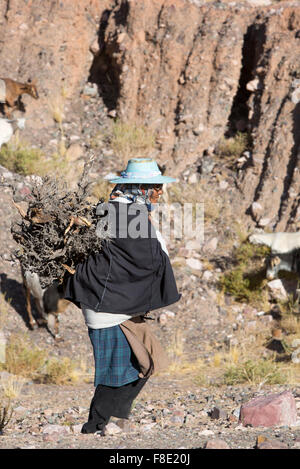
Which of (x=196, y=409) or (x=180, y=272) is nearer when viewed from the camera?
(x=196, y=409)

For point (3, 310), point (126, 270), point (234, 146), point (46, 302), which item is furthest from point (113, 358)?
point (234, 146)

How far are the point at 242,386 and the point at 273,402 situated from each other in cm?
150

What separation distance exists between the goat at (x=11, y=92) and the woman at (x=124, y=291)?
6280 millimetres

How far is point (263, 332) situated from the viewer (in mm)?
7082

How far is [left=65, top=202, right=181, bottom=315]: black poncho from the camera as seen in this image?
3604 millimetres

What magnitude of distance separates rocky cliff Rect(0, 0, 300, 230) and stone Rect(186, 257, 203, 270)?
40.3 inches

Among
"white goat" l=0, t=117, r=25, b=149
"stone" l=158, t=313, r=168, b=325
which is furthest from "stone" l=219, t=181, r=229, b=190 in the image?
"white goat" l=0, t=117, r=25, b=149

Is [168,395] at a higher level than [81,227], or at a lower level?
lower

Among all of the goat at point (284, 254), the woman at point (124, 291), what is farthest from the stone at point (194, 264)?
the woman at point (124, 291)

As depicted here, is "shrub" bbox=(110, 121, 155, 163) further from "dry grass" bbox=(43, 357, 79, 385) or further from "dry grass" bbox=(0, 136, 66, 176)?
"dry grass" bbox=(43, 357, 79, 385)

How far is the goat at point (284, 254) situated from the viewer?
7.39 metres

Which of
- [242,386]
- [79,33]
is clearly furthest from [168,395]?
[79,33]

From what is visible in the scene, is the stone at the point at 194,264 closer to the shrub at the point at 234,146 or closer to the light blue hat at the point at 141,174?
the shrub at the point at 234,146
